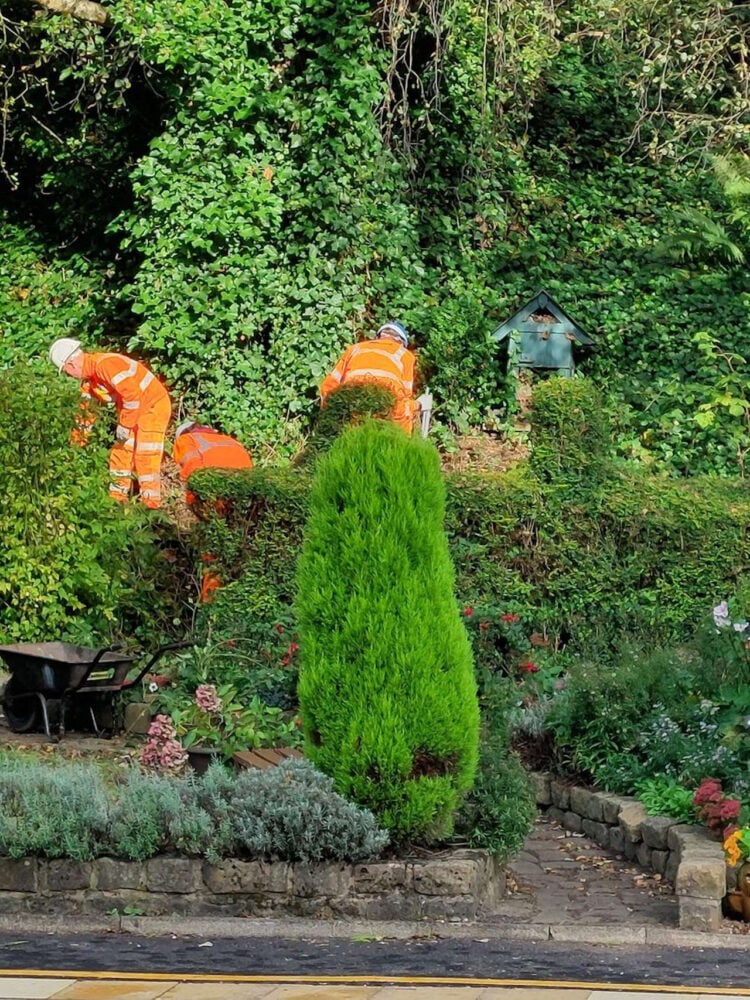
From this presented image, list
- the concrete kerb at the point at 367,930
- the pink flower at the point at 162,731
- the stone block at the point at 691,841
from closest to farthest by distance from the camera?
the concrete kerb at the point at 367,930, the stone block at the point at 691,841, the pink flower at the point at 162,731

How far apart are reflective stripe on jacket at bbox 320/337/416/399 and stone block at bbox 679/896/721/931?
7.80m

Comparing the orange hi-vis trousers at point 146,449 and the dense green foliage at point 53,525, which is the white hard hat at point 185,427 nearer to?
the orange hi-vis trousers at point 146,449

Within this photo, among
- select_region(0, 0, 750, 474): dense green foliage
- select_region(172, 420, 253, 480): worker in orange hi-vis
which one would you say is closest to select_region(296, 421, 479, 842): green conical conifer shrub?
select_region(172, 420, 253, 480): worker in orange hi-vis

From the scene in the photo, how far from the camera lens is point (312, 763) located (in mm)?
7605

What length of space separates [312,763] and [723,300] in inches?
412

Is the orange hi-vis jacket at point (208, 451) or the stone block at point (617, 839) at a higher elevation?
the orange hi-vis jacket at point (208, 451)

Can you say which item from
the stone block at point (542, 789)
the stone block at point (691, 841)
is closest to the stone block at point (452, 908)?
the stone block at point (691, 841)

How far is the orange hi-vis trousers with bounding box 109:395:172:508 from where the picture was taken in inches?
571

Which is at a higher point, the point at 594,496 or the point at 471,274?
the point at 471,274

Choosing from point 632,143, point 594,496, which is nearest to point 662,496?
point 594,496

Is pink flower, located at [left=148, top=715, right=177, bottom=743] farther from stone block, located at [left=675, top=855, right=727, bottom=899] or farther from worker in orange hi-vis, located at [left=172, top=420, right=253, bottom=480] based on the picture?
worker in orange hi-vis, located at [left=172, top=420, right=253, bottom=480]

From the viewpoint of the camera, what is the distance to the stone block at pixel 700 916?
7.03 metres

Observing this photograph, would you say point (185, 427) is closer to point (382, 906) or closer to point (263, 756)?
point (263, 756)

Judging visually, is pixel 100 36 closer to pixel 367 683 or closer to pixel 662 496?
pixel 662 496
